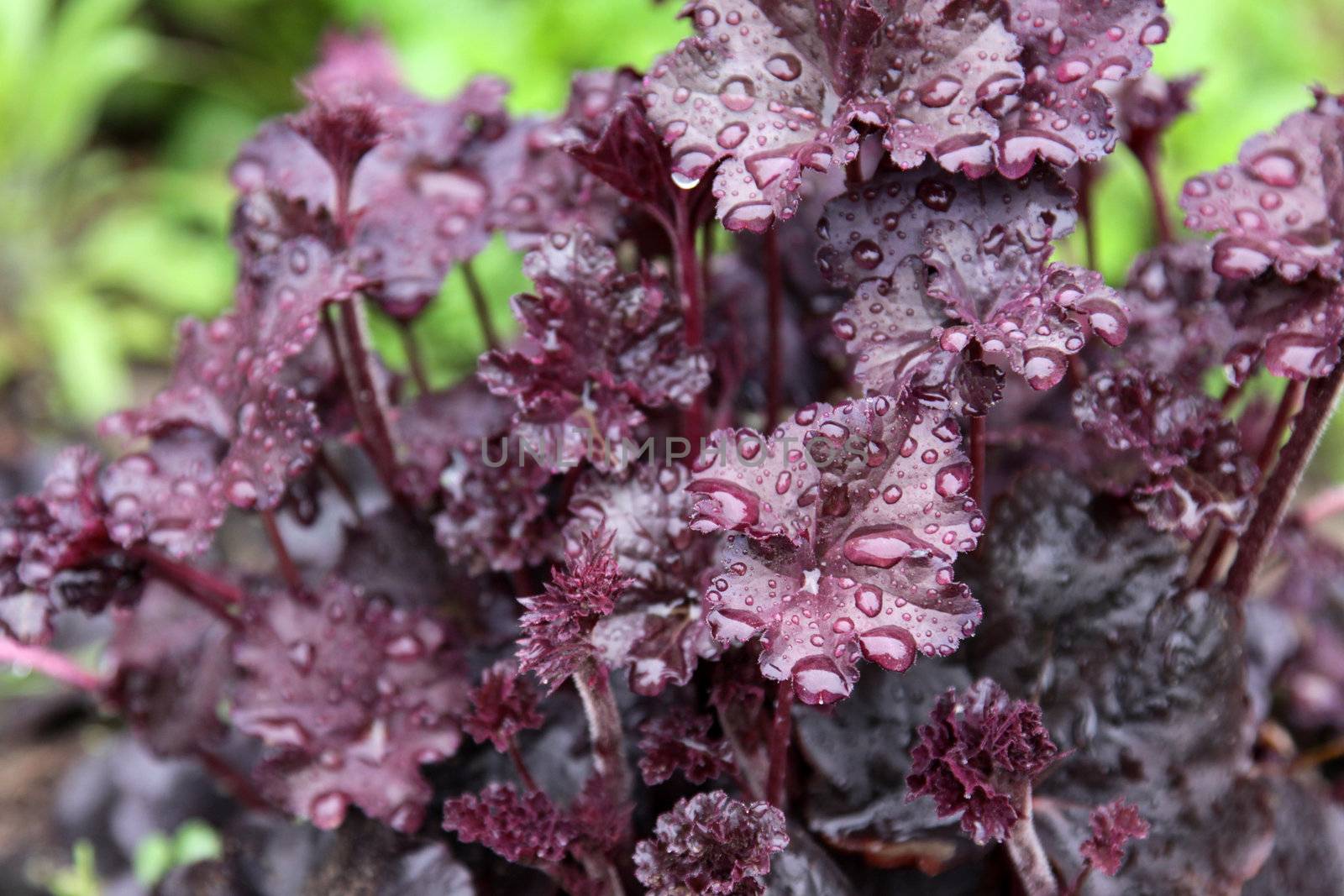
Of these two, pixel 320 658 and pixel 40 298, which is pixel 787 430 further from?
pixel 40 298

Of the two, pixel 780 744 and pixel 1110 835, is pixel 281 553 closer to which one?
pixel 780 744

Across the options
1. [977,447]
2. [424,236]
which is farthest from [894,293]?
[424,236]

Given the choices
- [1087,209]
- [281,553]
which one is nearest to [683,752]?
[281,553]

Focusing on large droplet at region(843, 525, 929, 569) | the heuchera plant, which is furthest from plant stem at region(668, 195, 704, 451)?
large droplet at region(843, 525, 929, 569)

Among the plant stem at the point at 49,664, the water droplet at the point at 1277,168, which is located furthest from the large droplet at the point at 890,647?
the plant stem at the point at 49,664

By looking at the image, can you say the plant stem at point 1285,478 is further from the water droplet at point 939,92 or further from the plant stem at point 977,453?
the water droplet at point 939,92

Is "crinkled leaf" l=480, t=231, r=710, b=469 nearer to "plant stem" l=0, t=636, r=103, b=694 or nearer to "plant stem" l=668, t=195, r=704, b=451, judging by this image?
"plant stem" l=668, t=195, r=704, b=451
